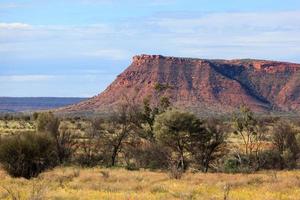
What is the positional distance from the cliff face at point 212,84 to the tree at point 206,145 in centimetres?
9972

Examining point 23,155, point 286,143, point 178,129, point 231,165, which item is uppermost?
point 178,129

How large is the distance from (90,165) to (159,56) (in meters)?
132

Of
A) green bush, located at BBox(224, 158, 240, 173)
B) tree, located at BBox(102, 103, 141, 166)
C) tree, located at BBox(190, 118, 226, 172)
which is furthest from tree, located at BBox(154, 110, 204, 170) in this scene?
tree, located at BBox(102, 103, 141, 166)

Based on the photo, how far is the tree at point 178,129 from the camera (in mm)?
38531

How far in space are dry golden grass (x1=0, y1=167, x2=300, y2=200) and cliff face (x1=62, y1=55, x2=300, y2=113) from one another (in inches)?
4410

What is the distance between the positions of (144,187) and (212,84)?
437 ft

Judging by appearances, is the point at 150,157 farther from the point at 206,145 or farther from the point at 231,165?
the point at 231,165

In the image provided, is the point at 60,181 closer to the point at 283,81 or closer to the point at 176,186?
the point at 176,186

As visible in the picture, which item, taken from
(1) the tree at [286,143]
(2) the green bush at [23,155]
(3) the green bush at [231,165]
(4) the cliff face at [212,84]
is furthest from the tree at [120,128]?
(4) the cliff face at [212,84]

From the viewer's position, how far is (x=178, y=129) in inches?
1517

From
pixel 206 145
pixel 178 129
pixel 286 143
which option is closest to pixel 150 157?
pixel 178 129

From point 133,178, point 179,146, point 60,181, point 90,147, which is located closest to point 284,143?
point 179,146

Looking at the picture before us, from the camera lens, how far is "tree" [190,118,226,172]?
3894cm

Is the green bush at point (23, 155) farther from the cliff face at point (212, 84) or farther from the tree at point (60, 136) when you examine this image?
the cliff face at point (212, 84)
